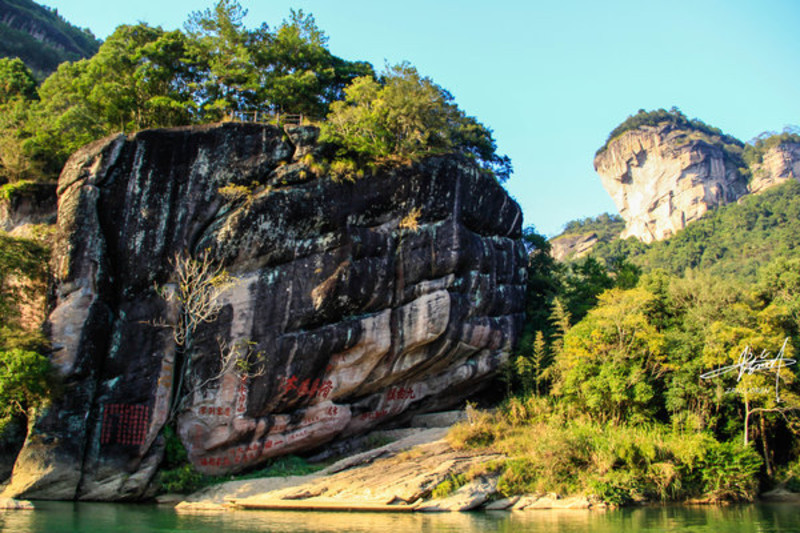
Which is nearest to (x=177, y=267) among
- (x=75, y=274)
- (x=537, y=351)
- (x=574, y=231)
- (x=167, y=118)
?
(x=75, y=274)

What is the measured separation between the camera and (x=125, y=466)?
42.6ft

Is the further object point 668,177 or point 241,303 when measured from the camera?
point 668,177

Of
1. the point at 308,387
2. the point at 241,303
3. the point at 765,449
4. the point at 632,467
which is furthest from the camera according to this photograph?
the point at 308,387

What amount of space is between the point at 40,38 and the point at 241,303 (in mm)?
39870

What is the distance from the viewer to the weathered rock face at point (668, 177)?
6078cm

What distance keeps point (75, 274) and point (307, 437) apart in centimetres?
679

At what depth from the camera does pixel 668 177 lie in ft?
206

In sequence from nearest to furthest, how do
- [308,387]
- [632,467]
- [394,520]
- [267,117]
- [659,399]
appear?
[394,520]
[632,467]
[308,387]
[659,399]
[267,117]

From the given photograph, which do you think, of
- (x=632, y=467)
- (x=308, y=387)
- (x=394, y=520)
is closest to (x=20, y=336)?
(x=308, y=387)

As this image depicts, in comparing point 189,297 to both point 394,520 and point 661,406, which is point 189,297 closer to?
point 394,520

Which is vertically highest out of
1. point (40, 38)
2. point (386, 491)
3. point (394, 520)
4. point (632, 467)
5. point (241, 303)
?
point (40, 38)

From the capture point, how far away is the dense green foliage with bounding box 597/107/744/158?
64562mm

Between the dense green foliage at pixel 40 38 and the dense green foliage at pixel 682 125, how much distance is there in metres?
55.1

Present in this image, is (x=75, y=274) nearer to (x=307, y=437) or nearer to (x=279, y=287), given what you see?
(x=279, y=287)
